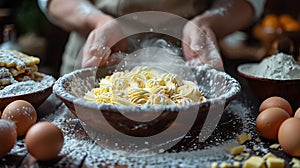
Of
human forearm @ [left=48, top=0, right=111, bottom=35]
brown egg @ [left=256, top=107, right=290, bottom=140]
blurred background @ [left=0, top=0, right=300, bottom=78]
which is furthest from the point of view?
blurred background @ [left=0, top=0, right=300, bottom=78]

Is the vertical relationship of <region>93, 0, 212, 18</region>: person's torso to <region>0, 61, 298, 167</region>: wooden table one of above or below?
above

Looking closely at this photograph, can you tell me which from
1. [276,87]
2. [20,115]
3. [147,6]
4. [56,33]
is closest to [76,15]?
[147,6]

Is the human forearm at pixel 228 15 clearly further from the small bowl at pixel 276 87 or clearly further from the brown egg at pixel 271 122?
the brown egg at pixel 271 122

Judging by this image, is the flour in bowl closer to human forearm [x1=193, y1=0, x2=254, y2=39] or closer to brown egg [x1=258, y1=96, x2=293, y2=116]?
brown egg [x1=258, y1=96, x2=293, y2=116]

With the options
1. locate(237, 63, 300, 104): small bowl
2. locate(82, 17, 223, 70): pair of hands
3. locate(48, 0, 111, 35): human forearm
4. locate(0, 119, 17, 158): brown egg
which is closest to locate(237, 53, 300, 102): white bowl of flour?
locate(237, 63, 300, 104): small bowl

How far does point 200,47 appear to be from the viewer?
1.11 metres

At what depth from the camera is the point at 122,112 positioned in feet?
2.36

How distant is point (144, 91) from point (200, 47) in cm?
32

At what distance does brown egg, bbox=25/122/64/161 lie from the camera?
70 centimetres

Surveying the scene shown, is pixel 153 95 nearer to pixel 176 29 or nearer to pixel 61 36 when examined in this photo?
pixel 176 29

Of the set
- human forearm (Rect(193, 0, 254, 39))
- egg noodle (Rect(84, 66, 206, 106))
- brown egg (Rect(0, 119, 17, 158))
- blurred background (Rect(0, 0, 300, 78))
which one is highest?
human forearm (Rect(193, 0, 254, 39))

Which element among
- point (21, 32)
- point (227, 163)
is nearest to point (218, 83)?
point (227, 163)

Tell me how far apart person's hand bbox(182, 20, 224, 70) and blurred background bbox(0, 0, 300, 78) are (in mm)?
1038

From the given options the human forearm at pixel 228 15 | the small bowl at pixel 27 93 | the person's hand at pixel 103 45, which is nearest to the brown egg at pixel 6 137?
the small bowl at pixel 27 93
